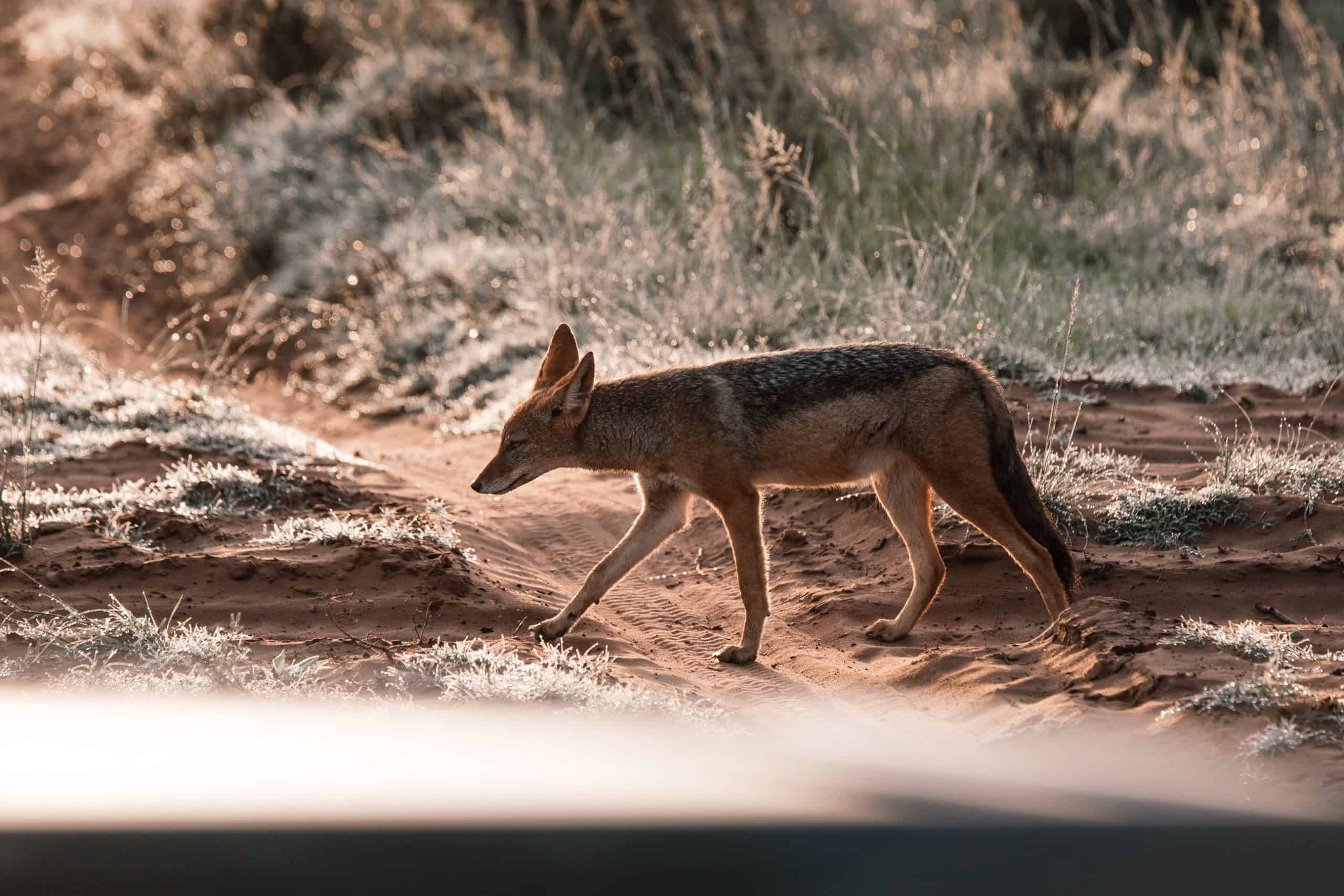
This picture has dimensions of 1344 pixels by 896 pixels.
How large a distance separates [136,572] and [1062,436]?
5.10m

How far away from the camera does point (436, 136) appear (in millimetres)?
15805

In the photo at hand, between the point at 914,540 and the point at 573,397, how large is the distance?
5.47ft

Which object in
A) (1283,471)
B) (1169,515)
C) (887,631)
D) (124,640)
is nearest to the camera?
(124,640)

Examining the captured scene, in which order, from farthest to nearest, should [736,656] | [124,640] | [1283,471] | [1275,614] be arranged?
[1283,471] < [736,656] < [1275,614] < [124,640]

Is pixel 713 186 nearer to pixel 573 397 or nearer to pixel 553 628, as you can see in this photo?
pixel 573 397

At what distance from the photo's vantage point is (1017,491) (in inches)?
228

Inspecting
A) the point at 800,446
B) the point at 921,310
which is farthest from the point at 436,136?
the point at 800,446

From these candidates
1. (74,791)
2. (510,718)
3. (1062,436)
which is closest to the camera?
(74,791)

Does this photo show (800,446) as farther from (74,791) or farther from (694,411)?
(74,791)

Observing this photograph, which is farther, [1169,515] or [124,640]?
[1169,515]

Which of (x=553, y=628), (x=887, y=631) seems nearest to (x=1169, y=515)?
(x=887, y=631)

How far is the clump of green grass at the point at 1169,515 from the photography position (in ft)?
21.6

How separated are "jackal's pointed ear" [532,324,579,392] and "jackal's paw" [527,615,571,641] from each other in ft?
3.96

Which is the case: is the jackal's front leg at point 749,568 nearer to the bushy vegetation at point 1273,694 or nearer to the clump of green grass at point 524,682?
the clump of green grass at point 524,682
